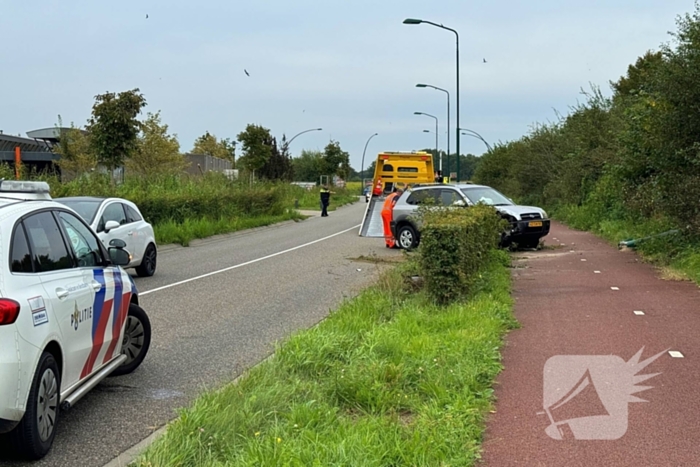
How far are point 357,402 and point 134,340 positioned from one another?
2.60 metres

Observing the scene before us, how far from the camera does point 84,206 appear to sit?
14328 mm

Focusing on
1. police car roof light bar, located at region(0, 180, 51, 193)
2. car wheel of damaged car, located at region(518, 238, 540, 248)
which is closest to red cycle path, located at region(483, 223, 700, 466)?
police car roof light bar, located at region(0, 180, 51, 193)

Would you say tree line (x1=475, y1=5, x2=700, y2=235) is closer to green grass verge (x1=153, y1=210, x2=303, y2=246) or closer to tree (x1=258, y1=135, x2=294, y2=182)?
green grass verge (x1=153, y1=210, x2=303, y2=246)

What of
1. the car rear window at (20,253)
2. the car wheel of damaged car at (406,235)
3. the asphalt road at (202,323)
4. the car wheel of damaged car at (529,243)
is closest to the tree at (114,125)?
the asphalt road at (202,323)

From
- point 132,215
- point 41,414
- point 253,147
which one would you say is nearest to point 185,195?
point 132,215

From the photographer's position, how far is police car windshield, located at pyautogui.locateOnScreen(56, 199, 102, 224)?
1406 centimetres

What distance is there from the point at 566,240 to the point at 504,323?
Answer: 1410 centimetres

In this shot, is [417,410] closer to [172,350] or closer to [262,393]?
[262,393]

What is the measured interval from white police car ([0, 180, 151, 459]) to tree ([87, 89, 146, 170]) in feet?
68.1

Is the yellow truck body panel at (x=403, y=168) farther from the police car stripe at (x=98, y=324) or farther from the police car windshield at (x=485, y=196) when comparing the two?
the police car stripe at (x=98, y=324)

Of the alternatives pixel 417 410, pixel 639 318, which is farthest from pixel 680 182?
pixel 417 410

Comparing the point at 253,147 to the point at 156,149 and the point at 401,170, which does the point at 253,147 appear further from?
the point at 401,170

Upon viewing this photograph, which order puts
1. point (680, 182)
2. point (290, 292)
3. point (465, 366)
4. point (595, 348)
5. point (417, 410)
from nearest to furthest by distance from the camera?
point (417, 410), point (465, 366), point (595, 348), point (290, 292), point (680, 182)

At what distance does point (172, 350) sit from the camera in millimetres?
8406
